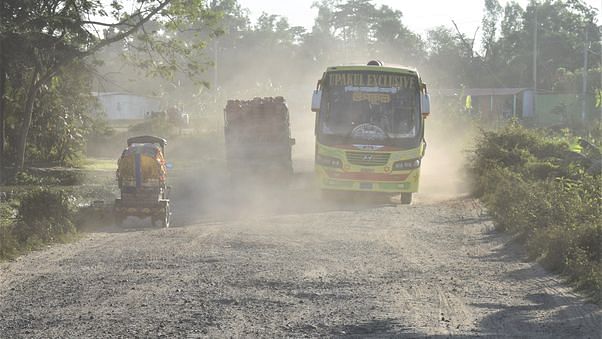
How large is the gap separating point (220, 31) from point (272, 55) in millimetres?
86608

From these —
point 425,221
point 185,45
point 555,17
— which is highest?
point 555,17

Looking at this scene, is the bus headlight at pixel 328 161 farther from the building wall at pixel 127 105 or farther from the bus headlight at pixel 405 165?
the building wall at pixel 127 105

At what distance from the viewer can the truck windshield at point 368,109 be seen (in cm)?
2358

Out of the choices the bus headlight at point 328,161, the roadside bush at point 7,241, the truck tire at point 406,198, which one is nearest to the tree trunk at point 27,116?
the bus headlight at point 328,161

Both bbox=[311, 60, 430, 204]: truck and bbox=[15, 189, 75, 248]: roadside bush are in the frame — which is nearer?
bbox=[15, 189, 75, 248]: roadside bush

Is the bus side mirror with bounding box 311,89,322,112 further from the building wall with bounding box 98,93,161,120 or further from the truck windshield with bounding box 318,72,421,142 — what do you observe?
the building wall with bounding box 98,93,161,120

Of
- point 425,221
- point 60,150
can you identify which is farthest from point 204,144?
point 425,221

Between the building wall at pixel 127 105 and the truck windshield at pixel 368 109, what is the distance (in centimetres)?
6774

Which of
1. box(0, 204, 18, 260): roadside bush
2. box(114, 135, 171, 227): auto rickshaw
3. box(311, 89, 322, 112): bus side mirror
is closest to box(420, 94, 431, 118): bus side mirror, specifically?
box(311, 89, 322, 112): bus side mirror

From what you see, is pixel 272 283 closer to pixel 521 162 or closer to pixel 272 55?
pixel 521 162

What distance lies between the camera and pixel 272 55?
116 meters

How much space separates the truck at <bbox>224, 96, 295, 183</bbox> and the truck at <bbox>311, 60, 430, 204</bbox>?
6405 millimetres

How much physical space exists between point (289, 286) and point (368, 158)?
12.2 meters

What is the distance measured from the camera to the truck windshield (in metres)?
23.6
